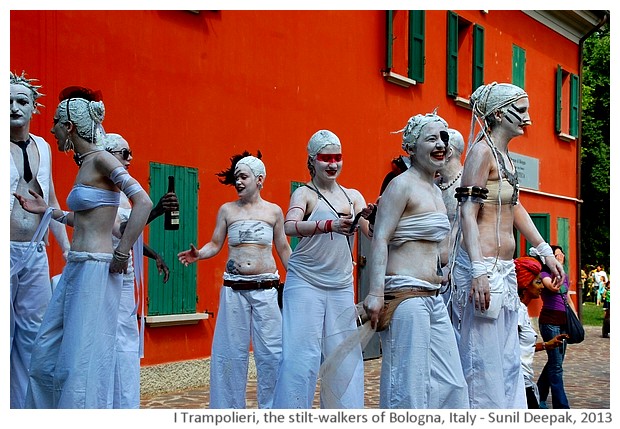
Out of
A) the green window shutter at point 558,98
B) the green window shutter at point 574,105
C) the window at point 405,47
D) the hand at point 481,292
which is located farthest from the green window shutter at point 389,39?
the hand at point 481,292

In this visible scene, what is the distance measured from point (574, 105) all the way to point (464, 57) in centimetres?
662

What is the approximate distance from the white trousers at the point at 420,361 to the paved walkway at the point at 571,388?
4473mm

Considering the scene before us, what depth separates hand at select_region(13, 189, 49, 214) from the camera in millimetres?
6793

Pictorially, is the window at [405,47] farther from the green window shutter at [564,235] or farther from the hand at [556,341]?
the green window shutter at [564,235]

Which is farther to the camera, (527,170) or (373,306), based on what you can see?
(527,170)

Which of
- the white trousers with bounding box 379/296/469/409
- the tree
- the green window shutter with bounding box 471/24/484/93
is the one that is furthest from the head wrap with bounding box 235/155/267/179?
the tree

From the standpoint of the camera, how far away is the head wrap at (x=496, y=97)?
22.8 ft

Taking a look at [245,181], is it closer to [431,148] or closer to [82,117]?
[82,117]

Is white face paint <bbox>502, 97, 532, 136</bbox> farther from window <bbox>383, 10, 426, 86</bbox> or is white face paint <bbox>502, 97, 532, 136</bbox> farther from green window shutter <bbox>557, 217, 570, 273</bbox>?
green window shutter <bbox>557, 217, 570, 273</bbox>

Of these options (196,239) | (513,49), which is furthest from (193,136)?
(513,49)

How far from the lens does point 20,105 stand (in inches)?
279

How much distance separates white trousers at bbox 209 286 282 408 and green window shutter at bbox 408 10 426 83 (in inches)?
369

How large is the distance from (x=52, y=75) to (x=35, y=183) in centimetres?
364

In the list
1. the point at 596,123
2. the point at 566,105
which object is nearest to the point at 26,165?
the point at 566,105
